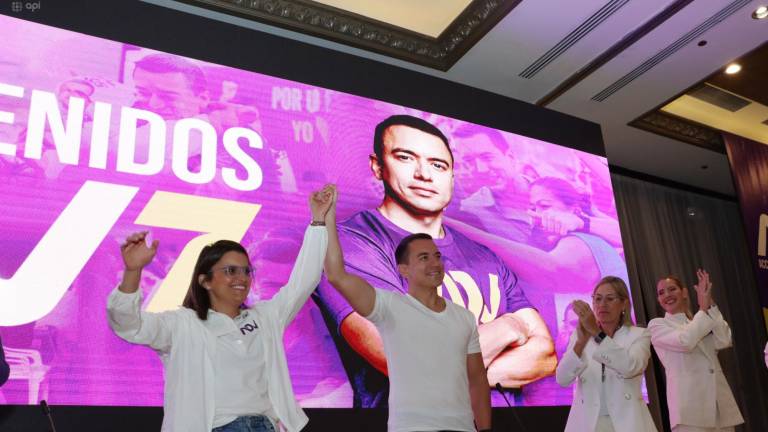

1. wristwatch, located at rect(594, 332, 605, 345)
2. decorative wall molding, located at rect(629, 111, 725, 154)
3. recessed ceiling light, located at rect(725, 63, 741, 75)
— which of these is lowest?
wristwatch, located at rect(594, 332, 605, 345)

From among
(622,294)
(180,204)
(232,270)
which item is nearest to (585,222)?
(622,294)

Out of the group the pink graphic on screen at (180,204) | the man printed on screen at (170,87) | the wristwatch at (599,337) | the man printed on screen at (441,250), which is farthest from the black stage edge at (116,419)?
the man printed on screen at (170,87)

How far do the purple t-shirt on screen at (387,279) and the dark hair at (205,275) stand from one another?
147cm

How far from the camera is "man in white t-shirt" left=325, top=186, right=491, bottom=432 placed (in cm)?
222

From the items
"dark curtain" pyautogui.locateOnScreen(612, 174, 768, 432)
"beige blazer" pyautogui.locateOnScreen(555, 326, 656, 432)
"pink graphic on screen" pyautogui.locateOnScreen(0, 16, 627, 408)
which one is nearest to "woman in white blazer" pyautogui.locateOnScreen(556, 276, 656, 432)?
"beige blazer" pyautogui.locateOnScreen(555, 326, 656, 432)

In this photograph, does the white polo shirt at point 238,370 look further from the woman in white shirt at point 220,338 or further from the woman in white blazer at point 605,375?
the woman in white blazer at point 605,375

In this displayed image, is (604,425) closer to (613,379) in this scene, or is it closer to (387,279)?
(613,379)

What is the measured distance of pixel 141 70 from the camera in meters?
3.63

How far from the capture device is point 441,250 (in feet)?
14.1

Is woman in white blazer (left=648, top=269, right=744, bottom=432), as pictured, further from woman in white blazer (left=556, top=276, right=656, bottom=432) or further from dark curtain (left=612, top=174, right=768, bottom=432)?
dark curtain (left=612, top=174, right=768, bottom=432)

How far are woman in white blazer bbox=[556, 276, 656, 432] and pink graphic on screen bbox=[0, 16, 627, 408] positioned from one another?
1.20 metres

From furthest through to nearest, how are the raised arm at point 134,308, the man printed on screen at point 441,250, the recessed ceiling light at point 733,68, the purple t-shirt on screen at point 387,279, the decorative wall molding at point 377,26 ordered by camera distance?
the recessed ceiling light at point 733,68 < the decorative wall molding at point 377,26 < the man printed on screen at point 441,250 < the purple t-shirt on screen at point 387,279 < the raised arm at point 134,308

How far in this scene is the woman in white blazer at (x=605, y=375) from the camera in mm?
2801

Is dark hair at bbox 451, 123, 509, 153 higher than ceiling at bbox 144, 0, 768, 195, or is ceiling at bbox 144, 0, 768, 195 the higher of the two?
ceiling at bbox 144, 0, 768, 195
